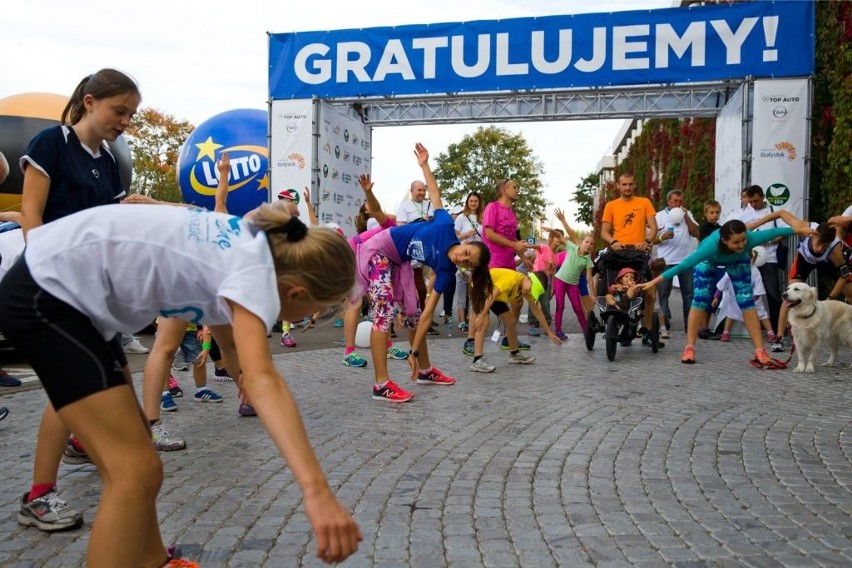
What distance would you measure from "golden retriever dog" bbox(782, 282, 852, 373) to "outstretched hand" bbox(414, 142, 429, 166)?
4.03 meters

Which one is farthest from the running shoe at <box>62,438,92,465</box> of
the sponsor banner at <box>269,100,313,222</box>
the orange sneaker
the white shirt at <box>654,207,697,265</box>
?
the sponsor banner at <box>269,100,313,222</box>

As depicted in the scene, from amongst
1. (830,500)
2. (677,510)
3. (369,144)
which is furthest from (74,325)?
(369,144)

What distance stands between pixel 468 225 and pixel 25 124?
27.2ft

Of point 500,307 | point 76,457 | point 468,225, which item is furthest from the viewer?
point 468,225

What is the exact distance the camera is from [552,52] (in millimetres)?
13883

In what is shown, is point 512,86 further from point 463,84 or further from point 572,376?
point 572,376

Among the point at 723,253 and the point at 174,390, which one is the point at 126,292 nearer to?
the point at 174,390

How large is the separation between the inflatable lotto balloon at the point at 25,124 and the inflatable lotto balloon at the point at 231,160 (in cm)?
266

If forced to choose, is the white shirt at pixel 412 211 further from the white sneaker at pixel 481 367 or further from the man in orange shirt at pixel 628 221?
the white sneaker at pixel 481 367

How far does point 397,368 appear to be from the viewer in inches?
339

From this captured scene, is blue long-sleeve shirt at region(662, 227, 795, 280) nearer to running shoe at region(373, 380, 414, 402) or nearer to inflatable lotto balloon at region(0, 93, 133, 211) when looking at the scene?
running shoe at region(373, 380, 414, 402)

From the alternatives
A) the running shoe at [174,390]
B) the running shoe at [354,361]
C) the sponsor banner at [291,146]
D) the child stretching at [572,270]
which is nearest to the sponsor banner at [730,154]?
the child stretching at [572,270]

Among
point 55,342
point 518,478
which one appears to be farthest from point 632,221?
point 55,342

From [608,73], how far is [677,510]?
11.1 metres
